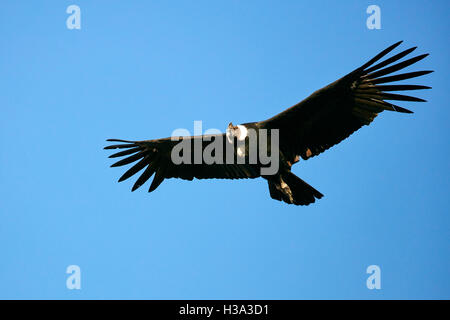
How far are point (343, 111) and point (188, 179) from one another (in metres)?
3.14

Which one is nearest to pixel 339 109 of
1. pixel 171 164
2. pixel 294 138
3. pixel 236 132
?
pixel 294 138

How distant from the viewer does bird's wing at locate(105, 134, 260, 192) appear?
995cm

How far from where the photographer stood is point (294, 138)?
370 inches

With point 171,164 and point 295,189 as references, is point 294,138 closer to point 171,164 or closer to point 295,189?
point 295,189

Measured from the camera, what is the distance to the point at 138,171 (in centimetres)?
1016

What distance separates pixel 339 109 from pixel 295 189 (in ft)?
4.99

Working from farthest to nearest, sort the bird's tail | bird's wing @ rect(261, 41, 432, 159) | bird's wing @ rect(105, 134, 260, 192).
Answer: bird's wing @ rect(105, 134, 260, 192) → the bird's tail → bird's wing @ rect(261, 41, 432, 159)

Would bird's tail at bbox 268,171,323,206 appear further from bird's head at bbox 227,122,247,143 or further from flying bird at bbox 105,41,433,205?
bird's head at bbox 227,122,247,143

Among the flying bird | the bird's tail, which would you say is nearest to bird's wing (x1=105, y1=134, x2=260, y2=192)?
the flying bird

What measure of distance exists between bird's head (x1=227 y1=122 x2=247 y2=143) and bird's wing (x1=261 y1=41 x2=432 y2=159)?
39 cm

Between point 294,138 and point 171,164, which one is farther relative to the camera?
point 171,164
